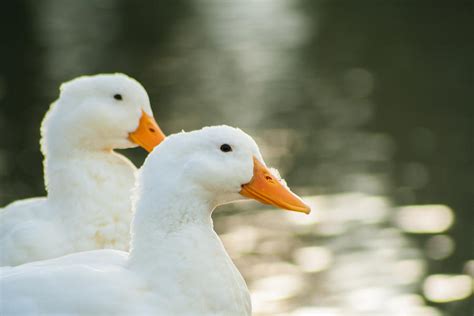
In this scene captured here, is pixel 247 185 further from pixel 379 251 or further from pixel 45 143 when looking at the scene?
pixel 379 251

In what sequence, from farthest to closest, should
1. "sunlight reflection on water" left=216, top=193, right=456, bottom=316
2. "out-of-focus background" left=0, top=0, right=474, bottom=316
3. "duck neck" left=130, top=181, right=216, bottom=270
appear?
"out-of-focus background" left=0, top=0, right=474, bottom=316 → "sunlight reflection on water" left=216, top=193, right=456, bottom=316 → "duck neck" left=130, top=181, right=216, bottom=270

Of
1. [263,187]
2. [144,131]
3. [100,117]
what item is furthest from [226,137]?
[144,131]

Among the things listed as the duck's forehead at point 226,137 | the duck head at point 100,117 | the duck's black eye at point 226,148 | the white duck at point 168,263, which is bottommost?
the white duck at point 168,263

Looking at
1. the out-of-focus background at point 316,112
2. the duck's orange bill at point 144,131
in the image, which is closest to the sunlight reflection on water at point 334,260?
the out-of-focus background at point 316,112

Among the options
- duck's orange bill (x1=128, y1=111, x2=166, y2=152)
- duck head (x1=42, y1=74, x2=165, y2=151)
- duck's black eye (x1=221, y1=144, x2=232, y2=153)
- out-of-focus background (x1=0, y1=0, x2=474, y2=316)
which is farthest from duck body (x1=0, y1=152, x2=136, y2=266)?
out-of-focus background (x1=0, y1=0, x2=474, y2=316)

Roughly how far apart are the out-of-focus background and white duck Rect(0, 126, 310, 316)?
4043 mm

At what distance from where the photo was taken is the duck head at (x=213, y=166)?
4312mm

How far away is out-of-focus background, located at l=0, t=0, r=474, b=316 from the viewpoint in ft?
29.6

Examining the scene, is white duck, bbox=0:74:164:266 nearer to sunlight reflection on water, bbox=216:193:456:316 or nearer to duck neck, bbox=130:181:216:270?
duck neck, bbox=130:181:216:270

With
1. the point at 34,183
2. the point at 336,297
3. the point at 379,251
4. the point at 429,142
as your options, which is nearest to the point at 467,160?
the point at 429,142

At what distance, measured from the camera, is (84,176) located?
5.93 m

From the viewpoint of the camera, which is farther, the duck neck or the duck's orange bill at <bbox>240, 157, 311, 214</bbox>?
the duck's orange bill at <bbox>240, 157, 311, 214</bbox>

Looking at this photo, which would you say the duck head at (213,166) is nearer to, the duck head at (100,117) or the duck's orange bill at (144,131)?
the duck head at (100,117)

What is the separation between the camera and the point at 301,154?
12.3m
